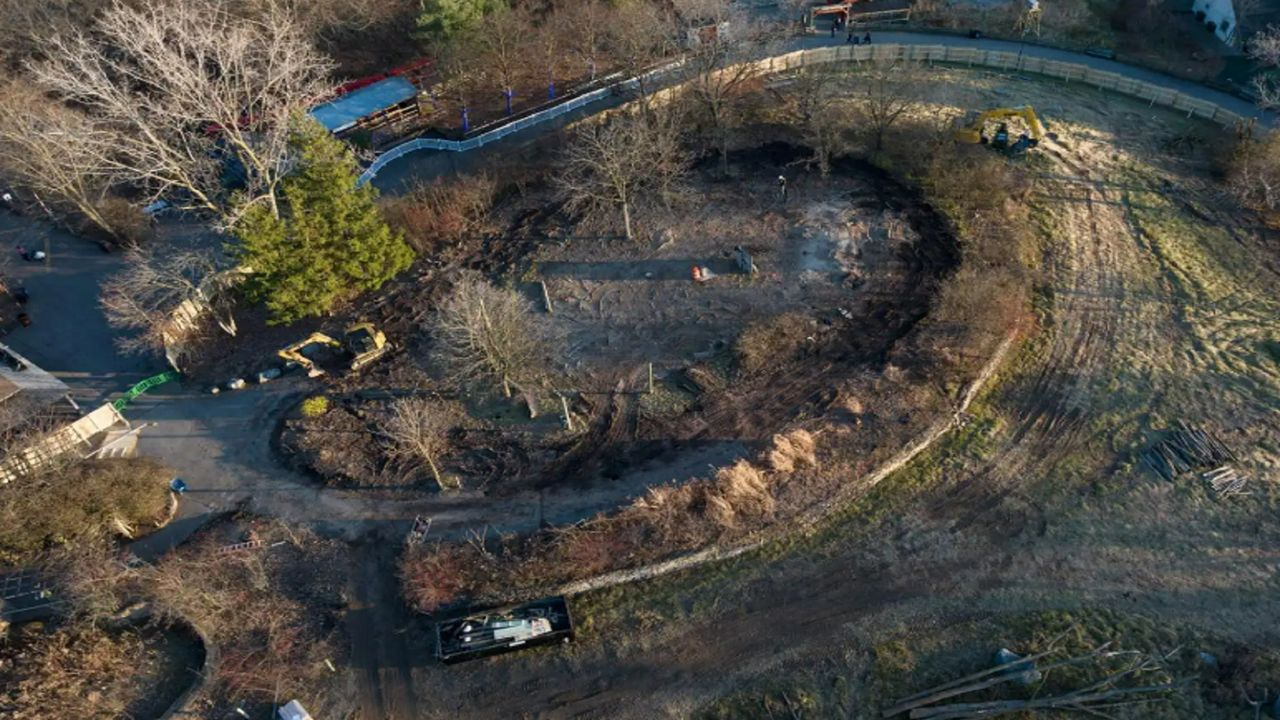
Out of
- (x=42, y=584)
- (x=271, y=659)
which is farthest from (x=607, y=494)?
(x=42, y=584)

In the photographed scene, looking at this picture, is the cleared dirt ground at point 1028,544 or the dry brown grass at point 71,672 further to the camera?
the cleared dirt ground at point 1028,544

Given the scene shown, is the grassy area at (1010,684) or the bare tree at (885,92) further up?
the bare tree at (885,92)

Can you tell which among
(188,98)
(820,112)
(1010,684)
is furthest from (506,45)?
(1010,684)

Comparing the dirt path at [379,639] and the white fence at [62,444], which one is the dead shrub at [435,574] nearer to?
the dirt path at [379,639]

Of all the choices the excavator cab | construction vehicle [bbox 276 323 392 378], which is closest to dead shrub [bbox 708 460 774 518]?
the excavator cab

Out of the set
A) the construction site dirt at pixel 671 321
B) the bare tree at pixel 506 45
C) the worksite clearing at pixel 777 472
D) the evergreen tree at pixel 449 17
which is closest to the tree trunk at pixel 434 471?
the worksite clearing at pixel 777 472

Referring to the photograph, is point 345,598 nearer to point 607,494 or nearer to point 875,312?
point 607,494

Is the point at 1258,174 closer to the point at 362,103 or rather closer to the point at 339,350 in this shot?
the point at 339,350
